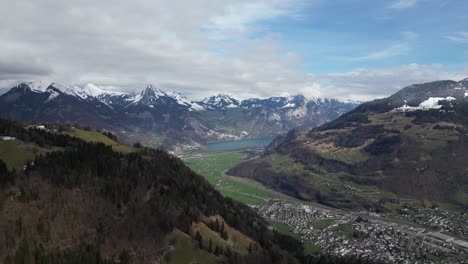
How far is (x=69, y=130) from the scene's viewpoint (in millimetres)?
192625

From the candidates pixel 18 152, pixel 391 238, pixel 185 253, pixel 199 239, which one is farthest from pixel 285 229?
pixel 18 152

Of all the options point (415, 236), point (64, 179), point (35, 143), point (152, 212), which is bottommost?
point (415, 236)

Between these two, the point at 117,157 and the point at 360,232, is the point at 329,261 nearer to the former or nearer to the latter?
the point at 360,232

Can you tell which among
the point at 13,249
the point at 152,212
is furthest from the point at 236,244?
the point at 13,249

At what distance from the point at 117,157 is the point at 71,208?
4256 centimetres

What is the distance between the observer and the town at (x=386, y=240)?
146875 millimetres

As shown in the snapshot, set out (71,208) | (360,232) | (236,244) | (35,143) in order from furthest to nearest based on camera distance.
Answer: (360,232) < (35,143) < (236,244) < (71,208)

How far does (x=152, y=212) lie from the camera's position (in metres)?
119

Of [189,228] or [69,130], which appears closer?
[189,228]

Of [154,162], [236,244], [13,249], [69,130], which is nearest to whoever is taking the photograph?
[13,249]

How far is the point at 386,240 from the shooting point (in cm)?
16538

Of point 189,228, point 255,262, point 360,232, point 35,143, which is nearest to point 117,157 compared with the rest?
point 35,143

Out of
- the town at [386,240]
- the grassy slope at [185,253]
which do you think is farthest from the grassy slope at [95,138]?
the town at [386,240]

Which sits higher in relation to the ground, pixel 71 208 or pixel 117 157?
pixel 117 157
